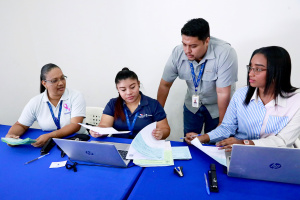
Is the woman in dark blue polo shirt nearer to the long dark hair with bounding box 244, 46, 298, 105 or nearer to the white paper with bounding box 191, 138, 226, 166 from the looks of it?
the white paper with bounding box 191, 138, 226, 166

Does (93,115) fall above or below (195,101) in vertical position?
below

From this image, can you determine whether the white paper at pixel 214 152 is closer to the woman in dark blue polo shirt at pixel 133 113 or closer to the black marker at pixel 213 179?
the black marker at pixel 213 179

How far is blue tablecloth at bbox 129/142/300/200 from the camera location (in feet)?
3.06

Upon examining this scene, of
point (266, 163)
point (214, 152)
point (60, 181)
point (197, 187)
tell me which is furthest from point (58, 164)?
point (266, 163)

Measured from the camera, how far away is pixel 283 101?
1.30 metres

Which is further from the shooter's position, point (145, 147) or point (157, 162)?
point (145, 147)

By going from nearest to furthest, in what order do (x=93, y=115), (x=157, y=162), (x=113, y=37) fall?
(x=157, y=162)
(x=93, y=115)
(x=113, y=37)

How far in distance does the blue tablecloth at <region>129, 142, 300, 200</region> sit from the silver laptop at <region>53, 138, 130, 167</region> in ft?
0.60

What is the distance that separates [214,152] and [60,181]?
92cm

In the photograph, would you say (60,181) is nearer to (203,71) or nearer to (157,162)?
(157,162)

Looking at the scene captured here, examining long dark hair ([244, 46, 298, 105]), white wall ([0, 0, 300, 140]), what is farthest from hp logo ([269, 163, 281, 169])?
white wall ([0, 0, 300, 140])

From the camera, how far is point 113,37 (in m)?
2.79

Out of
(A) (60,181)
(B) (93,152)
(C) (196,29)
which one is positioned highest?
(C) (196,29)

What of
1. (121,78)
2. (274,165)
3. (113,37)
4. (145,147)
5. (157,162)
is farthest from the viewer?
(113,37)
